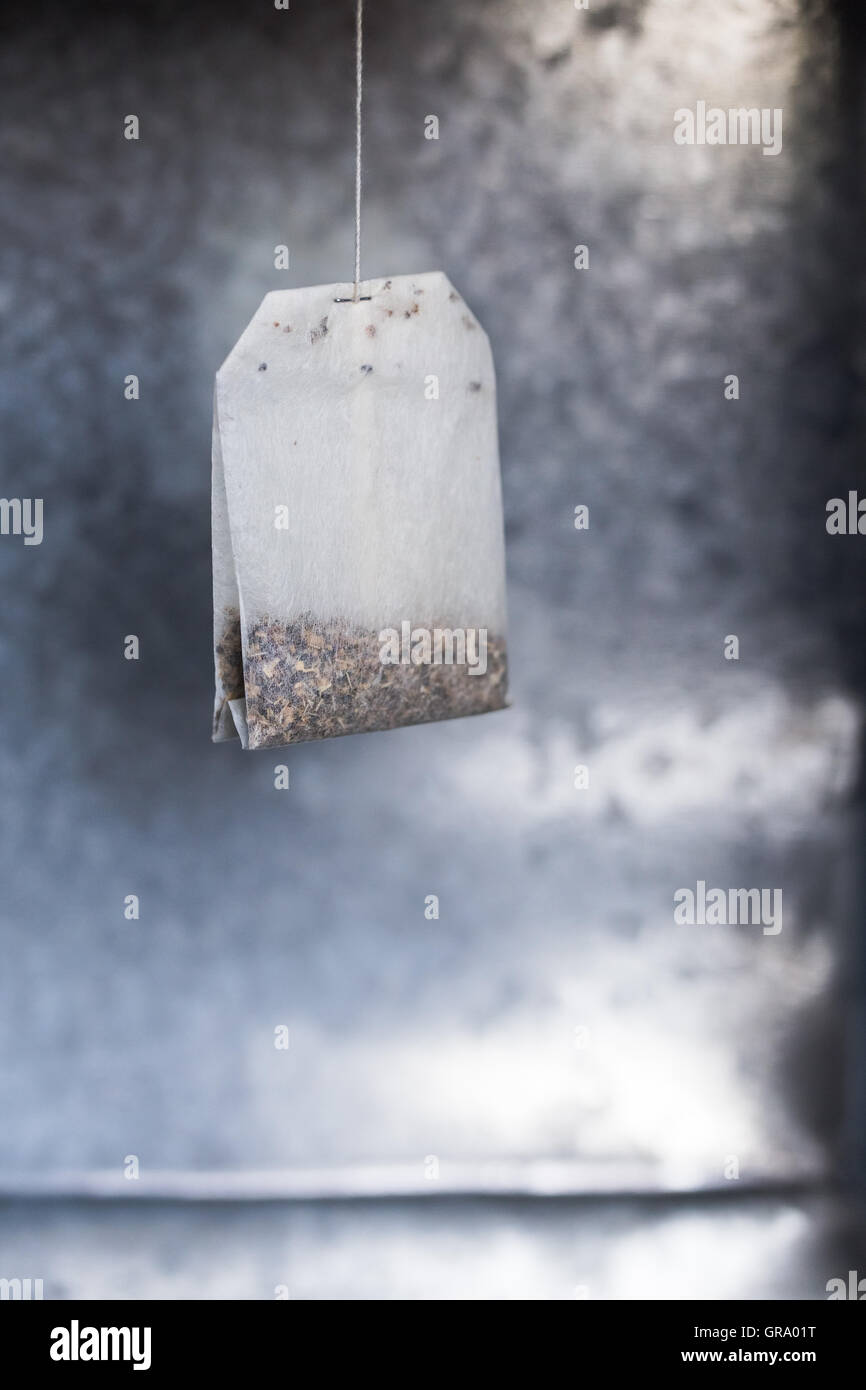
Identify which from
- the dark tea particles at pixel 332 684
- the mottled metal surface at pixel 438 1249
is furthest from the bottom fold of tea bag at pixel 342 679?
the mottled metal surface at pixel 438 1249

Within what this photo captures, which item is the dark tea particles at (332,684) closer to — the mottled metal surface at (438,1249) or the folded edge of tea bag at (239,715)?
the folded edge of tea bag at (239,715)

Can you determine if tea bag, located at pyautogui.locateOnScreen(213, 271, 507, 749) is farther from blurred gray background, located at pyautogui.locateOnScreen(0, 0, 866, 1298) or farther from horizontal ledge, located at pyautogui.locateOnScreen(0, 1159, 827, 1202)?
horizontal ledge, located at pyautogui.locateOnScreen(0, 1159, 827, 1202)

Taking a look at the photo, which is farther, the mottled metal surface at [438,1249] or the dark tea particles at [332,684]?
the mottled metal surface at [438,1249]

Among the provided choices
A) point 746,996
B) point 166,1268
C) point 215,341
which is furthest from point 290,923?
point 215,341

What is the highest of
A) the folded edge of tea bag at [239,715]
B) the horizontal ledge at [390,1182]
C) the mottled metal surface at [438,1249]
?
the folded edge of tea bag at [239,715]

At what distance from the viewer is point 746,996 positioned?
220 centimetres

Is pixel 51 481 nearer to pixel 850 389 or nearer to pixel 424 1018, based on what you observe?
pixel 424 1018

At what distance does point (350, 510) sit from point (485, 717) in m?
0.95

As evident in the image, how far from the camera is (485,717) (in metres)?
2.18

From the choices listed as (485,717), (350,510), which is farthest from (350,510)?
(485,717)

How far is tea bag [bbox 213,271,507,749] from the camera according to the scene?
123 cm

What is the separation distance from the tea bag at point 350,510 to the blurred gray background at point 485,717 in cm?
85

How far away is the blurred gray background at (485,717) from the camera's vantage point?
2115mm

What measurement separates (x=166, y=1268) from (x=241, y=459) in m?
1.45
